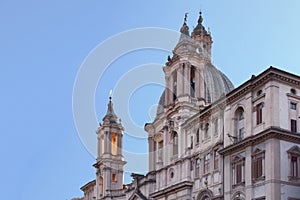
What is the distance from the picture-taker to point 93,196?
8969 centimetres

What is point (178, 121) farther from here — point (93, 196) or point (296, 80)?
point (93, 196)

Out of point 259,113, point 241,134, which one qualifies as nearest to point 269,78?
point 259,113

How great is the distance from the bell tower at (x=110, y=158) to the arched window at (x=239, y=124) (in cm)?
3540

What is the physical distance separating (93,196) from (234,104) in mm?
45189

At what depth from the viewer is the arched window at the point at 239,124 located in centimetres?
4866

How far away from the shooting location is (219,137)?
5212 cm

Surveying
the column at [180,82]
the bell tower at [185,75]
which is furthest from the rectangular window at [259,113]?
the column at [180,82]

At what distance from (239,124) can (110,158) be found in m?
40.5

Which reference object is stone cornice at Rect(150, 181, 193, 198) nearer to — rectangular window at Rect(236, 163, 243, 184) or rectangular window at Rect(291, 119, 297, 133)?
rectangular window at Rect(236, 163, 243, 184)

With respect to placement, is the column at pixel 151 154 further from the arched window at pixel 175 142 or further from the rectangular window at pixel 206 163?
the rectangular window at pixel 206 163

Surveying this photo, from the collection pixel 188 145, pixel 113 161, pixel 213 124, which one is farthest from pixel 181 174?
pixel 113 161

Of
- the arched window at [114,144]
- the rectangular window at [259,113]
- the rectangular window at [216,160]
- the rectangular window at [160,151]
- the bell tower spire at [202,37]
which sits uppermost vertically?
the bell tower spire at [202,37]

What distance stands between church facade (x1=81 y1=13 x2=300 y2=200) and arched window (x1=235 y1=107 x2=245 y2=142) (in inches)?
3.4

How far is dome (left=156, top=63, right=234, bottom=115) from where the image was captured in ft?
228
